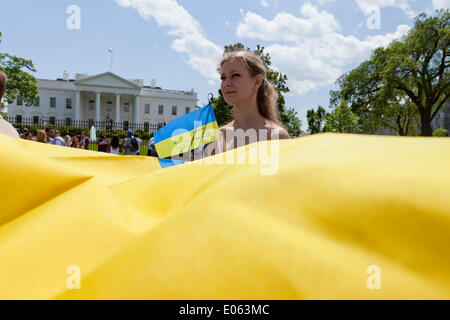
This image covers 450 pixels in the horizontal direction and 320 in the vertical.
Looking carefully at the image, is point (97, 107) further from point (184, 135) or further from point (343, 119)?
point (184, 135)

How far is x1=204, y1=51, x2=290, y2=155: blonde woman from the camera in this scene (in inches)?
97.7

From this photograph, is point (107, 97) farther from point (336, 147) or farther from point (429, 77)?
point (336, 147)

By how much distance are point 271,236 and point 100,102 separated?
80.7 meters

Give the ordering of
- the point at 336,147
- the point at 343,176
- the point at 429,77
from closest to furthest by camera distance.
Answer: the point at 343,176 → the point at 336,147 → the point at 429,77

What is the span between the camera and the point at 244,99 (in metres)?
2.55

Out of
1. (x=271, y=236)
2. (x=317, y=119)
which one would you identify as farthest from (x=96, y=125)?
(x=271, y=236)

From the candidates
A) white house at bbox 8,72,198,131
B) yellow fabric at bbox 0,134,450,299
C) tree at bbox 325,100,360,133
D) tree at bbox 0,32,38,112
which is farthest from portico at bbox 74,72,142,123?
yellow fabric at bbox 0,134,450,299

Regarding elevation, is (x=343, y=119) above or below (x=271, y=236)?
above

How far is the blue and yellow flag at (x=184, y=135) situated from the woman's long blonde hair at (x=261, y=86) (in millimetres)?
438

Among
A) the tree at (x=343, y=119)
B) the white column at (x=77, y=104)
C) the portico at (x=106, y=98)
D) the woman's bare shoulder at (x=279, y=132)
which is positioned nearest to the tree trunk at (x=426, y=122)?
the tree at (x=343, y=119)

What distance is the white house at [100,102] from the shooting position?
71625 mm
